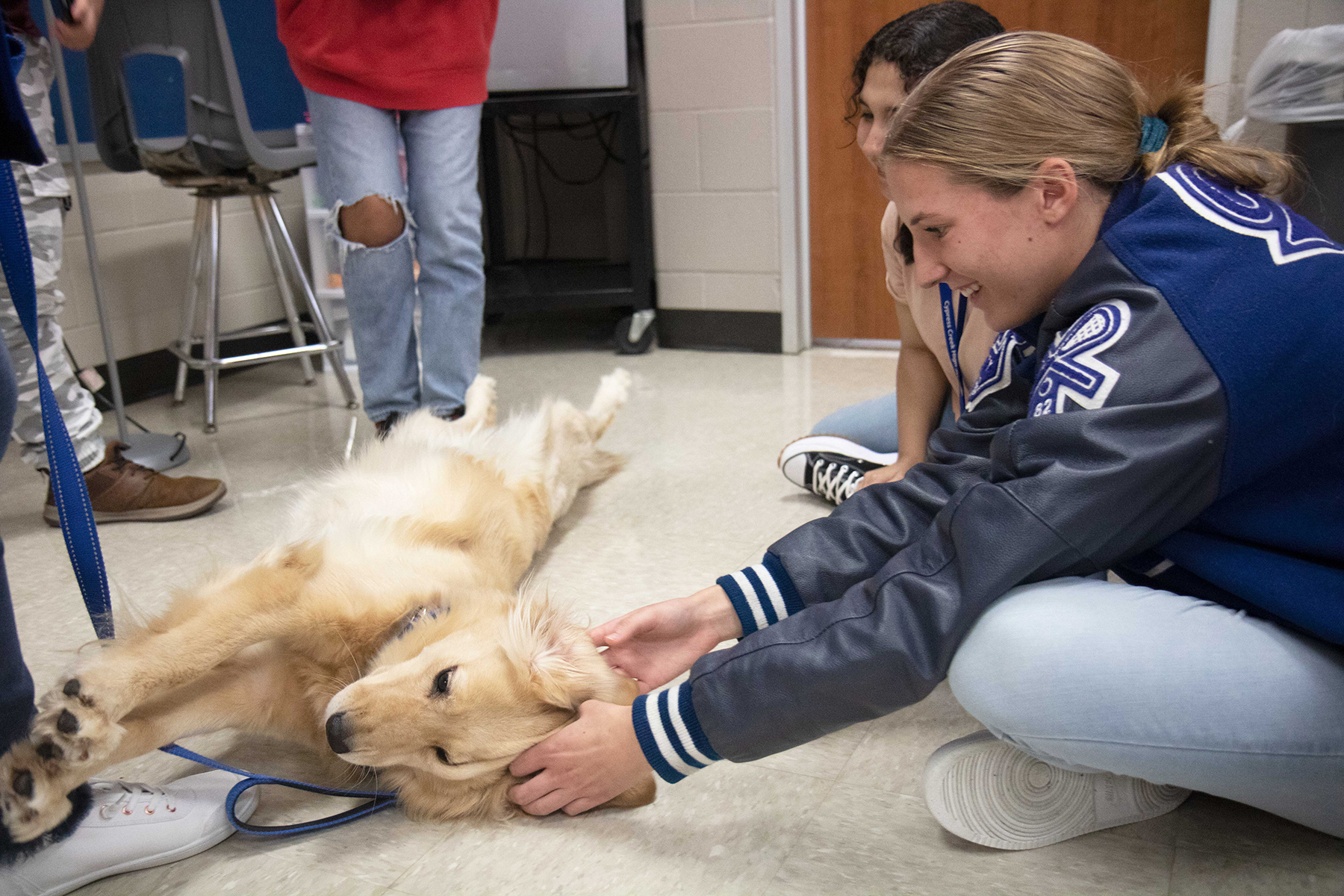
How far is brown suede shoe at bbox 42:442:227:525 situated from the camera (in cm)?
211

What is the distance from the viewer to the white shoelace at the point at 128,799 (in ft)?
3.44

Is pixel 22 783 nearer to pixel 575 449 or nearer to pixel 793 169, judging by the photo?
pixel 575 449

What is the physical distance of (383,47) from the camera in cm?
204

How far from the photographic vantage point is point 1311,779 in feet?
2.95

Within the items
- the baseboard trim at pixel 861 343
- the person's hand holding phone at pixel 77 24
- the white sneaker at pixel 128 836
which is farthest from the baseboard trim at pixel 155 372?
the white sneaker at pixel 128 836

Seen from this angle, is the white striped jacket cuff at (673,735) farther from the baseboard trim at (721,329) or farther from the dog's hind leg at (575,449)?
the baseboard trim at (721,329)

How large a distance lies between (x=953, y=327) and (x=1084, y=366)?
29.8 inches

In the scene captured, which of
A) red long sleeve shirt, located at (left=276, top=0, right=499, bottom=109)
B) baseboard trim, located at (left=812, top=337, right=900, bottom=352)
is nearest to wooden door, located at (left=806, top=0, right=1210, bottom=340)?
baseboard trim, located at (left=812, top=337, right=900, bottom=352)

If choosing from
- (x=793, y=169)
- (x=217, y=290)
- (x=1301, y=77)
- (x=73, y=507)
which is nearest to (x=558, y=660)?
(x=73, y=507)

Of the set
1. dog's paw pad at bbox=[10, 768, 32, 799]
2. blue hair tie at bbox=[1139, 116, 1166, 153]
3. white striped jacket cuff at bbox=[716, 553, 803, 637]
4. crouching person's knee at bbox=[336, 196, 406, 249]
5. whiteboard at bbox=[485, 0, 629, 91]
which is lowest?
dog's paw pad at bbox=[10, 768, 32, 799]

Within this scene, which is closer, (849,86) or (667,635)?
(667,635)

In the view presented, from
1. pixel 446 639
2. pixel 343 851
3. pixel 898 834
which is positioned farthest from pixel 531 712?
pixel 898 834

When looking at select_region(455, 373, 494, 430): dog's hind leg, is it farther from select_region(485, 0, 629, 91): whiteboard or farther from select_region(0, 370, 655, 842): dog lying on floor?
select_region(485, 0, 629, 91): whiteboard

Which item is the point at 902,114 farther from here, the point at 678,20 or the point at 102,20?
the point at 678,20
